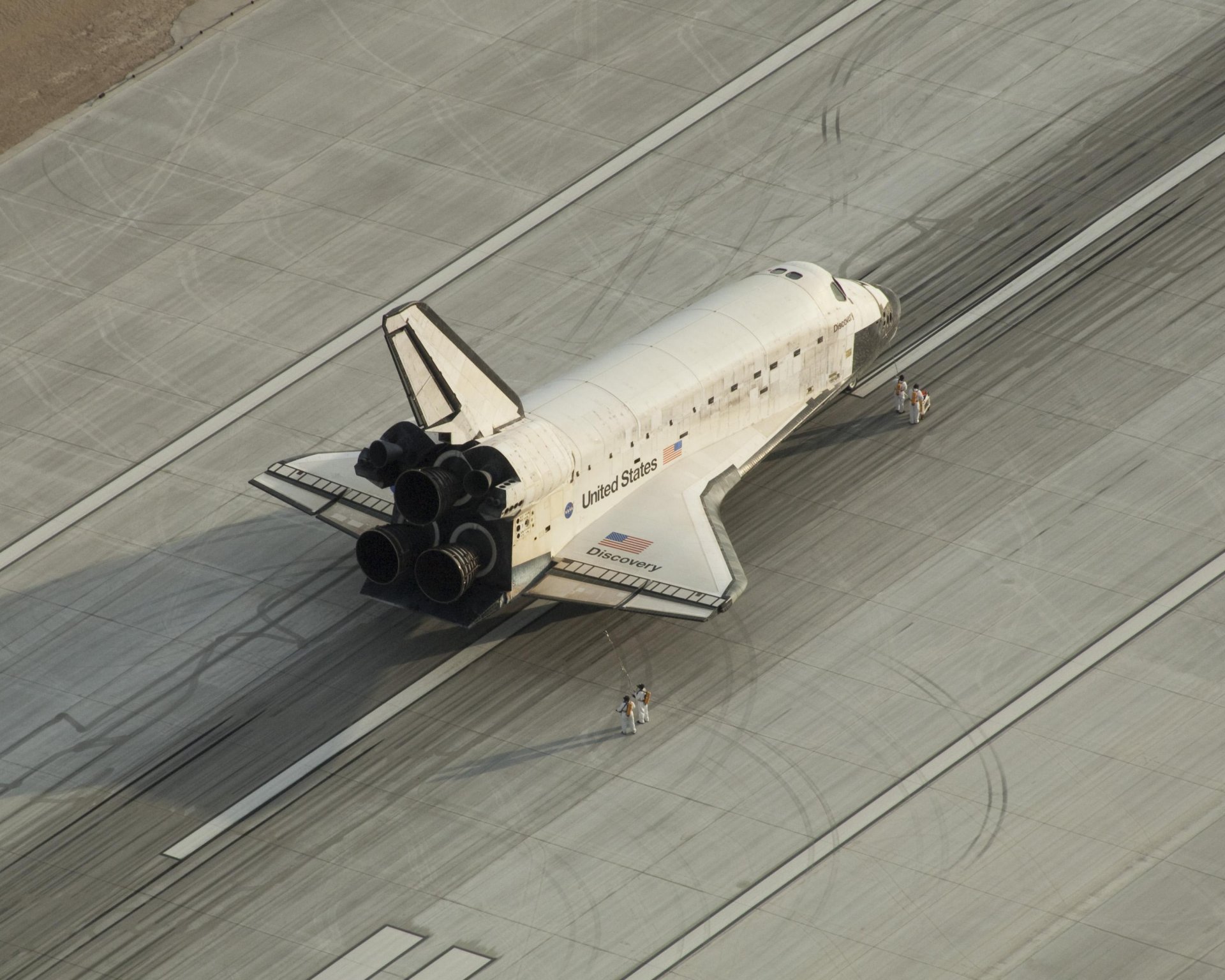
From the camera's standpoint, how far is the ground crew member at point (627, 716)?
159ft

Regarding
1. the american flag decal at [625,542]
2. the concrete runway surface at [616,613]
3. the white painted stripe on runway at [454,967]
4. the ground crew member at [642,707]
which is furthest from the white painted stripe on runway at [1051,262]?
the white painted stripe on runway at [454,967]

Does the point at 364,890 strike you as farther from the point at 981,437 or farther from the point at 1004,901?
the point at 981,437

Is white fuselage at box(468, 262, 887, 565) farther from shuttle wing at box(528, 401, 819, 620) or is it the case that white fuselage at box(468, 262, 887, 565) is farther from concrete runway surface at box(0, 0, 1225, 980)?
concrete runway surface at box(0, 0, 1225, 980)

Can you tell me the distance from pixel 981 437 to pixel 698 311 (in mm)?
7996

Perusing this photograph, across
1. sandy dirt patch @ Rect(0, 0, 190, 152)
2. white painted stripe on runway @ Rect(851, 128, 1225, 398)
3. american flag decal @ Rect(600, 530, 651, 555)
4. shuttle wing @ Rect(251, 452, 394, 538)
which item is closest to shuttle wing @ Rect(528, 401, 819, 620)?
american flag decal @ Rect(600, 530, 651, 555)

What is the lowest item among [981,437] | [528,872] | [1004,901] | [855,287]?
[1004,901]

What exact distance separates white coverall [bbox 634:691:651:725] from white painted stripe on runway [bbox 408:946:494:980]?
698cm

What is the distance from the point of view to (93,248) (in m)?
64.0

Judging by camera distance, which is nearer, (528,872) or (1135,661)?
(528,872)

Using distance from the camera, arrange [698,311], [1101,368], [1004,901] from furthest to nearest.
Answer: [1101,368], [698,311], [1004,901]

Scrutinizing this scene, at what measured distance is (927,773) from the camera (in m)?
47.5

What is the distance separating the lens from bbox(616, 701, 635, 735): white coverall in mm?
48594

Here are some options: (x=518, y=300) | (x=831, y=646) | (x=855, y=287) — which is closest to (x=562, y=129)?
(x=518, y=300)

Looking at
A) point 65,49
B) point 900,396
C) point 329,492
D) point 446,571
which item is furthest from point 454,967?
point 65,49
